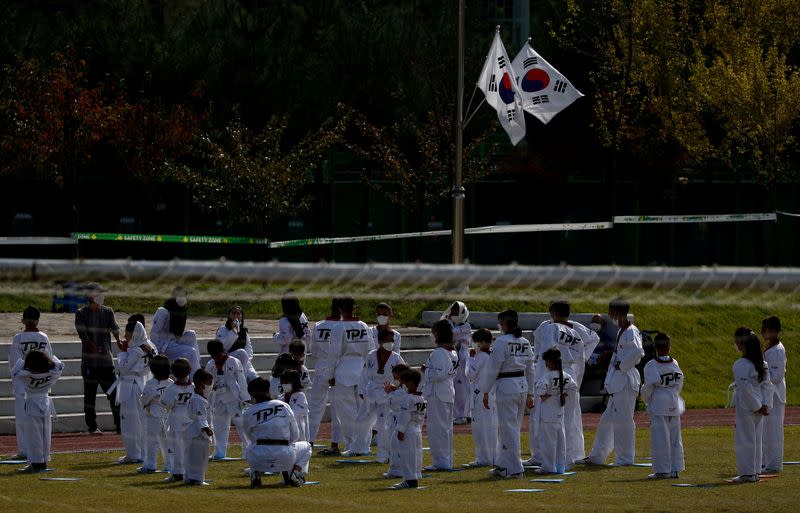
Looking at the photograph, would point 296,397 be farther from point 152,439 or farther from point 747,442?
point 747,442

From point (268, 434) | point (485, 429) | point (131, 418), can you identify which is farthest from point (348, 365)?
point (268, 434)

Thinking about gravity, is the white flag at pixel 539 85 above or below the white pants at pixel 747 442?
above

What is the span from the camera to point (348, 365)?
68.1 ft

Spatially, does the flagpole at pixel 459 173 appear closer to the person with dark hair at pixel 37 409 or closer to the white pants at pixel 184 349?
the white pants at pixel 184 349

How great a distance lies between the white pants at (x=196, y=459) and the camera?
55.4 feet

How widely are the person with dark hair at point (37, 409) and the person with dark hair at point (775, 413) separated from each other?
830cm

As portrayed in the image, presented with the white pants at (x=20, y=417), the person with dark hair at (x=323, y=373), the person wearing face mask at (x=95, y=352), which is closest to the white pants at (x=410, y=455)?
the person with dark hair at (x=323, y=373)

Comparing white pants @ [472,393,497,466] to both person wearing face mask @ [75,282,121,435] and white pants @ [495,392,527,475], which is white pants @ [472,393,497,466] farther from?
person wearing face mask @ [75,282,121,435]

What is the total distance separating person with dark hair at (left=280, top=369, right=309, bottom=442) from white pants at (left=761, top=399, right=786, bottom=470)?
215 inches

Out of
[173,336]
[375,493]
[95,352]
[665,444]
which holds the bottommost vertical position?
[375,493]

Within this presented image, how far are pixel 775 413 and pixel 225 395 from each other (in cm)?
670

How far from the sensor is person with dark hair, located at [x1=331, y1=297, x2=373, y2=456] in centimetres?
2045

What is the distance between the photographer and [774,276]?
1250 centimetres

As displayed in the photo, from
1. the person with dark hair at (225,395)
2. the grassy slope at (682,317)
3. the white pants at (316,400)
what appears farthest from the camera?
the grassy slope at (682,317)
